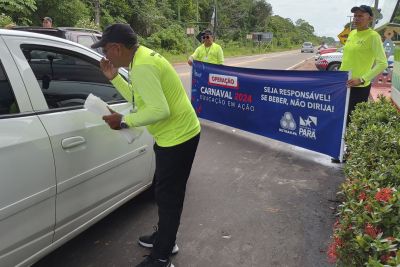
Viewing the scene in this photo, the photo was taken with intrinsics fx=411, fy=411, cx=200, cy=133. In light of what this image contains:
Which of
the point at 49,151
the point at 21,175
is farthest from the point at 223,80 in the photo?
the point at 21,175

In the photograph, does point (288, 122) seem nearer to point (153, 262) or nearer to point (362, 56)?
point (362, 56)

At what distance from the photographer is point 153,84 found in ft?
8.01

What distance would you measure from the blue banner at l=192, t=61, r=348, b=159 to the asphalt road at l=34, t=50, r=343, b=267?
40 cm

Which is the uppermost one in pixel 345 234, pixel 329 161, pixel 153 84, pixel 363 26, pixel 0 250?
pixel 363 26

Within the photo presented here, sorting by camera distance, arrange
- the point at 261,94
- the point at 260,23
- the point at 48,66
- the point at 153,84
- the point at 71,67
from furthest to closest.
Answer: the point at 260,23
the point at 261,94
the point at 71,67
the point at 48,66
the point at 153,84

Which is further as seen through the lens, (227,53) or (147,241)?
(227,53)

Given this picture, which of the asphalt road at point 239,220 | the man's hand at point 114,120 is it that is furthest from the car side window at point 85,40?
the man's hand at point 114,120

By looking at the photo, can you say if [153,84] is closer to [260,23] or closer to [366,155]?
[366,155]

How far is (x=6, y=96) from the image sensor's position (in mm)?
2324

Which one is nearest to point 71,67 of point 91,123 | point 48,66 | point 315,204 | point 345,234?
point 48,66

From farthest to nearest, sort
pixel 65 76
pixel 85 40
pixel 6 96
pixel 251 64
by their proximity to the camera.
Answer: pixel 251 64, pixel 85 40, pixel 65 76, pixel 6 96

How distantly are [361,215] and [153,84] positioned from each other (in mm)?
1339

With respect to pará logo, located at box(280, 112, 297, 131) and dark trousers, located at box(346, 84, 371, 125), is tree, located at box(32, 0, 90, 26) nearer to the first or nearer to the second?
pará logo, located at box(280, 112, 297, 131)

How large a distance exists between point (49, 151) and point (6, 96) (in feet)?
1.27
